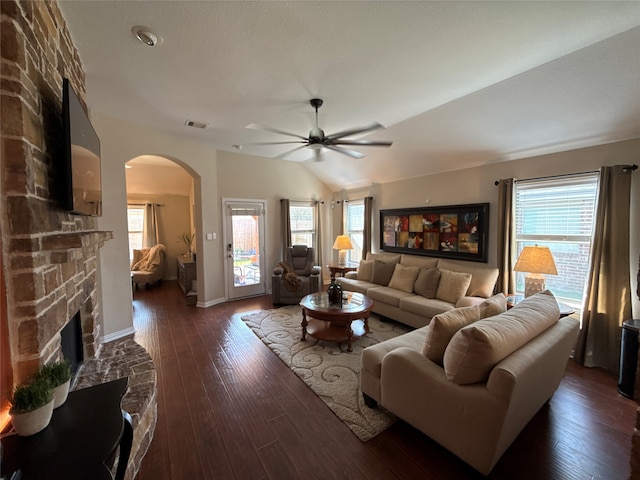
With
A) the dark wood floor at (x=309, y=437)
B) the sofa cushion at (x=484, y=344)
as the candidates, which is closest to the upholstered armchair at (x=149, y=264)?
the dark wood floor at (x=309, y=437)

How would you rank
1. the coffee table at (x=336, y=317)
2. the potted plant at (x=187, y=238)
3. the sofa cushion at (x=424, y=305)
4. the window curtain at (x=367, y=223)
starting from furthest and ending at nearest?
1. the potted plant at (x=187, y=238)
2. the window curtain at (x=367, y=223)
3. the sofa cushion at (x=424, y=305)
4. the coffee table at (x=336, y=317)

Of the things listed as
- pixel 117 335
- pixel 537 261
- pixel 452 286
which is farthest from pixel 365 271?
pixel 117 335

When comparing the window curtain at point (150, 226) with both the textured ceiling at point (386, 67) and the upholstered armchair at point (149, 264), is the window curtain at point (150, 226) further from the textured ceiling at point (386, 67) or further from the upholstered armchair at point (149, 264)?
the textured ceiling at point (386, 67)

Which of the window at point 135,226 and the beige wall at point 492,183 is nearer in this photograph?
the beige wall at point 492,183

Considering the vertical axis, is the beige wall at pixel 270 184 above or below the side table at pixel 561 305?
above

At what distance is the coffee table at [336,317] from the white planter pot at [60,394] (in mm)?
2211

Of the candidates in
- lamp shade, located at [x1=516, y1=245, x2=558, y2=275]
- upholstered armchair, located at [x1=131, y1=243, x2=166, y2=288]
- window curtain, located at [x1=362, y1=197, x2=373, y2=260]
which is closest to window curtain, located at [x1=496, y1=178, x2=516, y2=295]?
lamp shade, located at [x1=516, y1=245, x2=558, y2=275]

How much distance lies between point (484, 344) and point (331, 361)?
5.82 ft

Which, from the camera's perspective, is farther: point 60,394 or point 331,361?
point 331,361

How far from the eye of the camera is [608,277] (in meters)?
2.73

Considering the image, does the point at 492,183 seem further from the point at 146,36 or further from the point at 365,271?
the point at 146,36

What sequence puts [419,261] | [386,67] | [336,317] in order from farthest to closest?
[419,261]
[336,317]
[386,67]

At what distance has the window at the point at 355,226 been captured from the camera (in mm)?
6062

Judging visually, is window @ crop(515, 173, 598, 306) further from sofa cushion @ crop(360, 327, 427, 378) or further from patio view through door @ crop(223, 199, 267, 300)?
patio view through door @ crop(223, 199, 267, 300)
